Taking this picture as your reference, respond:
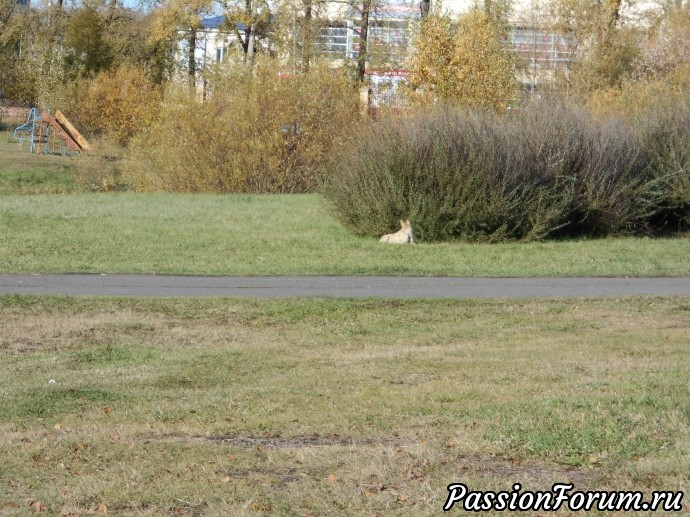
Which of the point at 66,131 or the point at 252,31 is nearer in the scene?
the point at 252,31

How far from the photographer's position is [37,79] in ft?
206

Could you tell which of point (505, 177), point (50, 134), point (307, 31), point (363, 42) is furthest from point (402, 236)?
point (50, 134)

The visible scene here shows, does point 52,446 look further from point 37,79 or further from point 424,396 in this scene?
point 37,79

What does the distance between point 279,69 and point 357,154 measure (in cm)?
1247

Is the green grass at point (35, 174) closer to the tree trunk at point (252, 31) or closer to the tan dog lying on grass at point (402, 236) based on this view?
the tree trunk at point (252, 31)

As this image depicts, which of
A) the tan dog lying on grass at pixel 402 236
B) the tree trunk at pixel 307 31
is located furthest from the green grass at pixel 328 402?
the tree trunk at pixel 307 31

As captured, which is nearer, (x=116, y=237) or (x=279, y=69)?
(x=116, y=237)

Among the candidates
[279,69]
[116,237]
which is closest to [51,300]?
[116,237]

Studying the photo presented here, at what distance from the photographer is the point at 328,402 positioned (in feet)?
27.3

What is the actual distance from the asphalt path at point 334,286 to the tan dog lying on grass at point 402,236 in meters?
3.56

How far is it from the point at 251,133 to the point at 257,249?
1274 centimetres

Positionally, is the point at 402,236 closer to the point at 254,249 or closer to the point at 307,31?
the point at 254,249

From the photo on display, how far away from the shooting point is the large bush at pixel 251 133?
31422mm

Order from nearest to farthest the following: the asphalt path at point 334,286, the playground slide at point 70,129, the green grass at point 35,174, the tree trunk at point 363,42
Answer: the asphalt path at point 334,286
the green grass at point 35,174
the tree trunk at point 363,42
the playground slide at point 70,129
